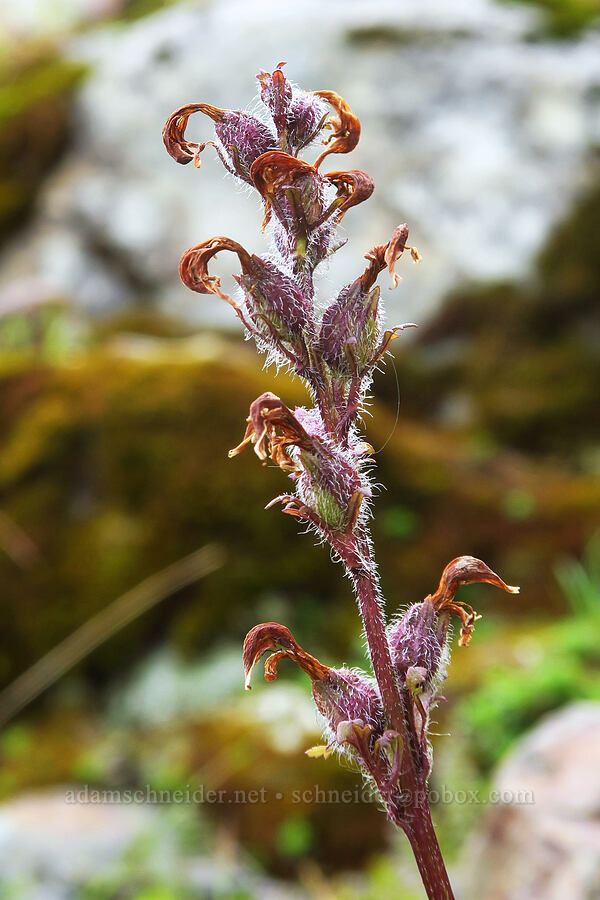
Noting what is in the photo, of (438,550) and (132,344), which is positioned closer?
(438,550)

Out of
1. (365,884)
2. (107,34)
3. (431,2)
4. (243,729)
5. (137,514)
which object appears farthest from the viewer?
(107,34)

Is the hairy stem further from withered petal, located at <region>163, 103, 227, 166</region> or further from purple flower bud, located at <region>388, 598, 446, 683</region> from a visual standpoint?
withered petal, located at <region>163, 103, 227, 166</region>

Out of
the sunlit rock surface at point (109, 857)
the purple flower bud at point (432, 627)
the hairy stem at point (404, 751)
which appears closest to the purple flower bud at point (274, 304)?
the hairy stem at point (404, 751)

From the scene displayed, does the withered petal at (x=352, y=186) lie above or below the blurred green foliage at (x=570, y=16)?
below

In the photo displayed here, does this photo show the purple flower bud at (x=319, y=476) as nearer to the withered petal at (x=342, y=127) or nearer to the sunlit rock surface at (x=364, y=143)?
the withered petal at (x=342, y=127)

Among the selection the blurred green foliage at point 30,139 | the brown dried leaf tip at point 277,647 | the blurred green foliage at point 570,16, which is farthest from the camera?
the blurred green foliage at point 30,139

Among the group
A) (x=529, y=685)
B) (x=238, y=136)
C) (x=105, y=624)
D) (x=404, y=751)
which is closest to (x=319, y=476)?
(x=404, y=751)

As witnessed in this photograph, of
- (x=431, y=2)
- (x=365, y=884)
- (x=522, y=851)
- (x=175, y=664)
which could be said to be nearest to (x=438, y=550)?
(x=175, y=664)

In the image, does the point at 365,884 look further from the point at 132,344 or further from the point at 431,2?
the point at 431,2

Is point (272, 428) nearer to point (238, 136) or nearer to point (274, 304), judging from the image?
point (274, 304)
